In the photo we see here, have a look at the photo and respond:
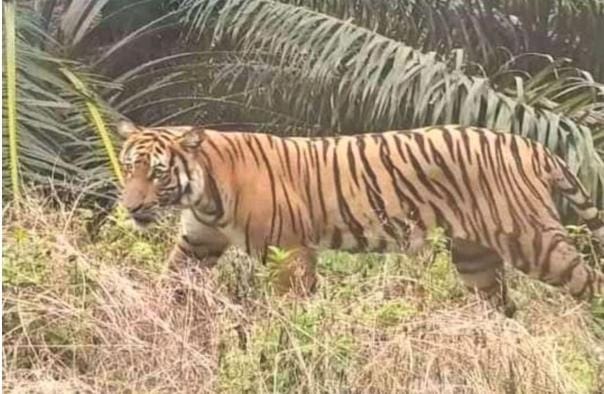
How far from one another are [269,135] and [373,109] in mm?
240

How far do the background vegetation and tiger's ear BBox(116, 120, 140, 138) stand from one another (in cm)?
2

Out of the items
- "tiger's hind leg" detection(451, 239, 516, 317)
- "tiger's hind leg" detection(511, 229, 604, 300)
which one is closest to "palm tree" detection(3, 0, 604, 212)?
"tiger's hind leg" detection(511, 229, 604, 300)

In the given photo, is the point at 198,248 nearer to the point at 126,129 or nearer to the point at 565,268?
the point at 126,129

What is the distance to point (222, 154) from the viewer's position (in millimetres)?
4074

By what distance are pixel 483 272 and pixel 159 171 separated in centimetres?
75

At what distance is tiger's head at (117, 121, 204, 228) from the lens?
4027 millimetres

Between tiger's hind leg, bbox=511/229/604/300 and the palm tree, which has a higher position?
the palm tree

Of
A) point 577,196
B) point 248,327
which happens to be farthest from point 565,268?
point 248,327

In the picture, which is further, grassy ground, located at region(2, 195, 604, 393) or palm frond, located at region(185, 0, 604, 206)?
palm frond, located at region(185, 0, 604, 206)

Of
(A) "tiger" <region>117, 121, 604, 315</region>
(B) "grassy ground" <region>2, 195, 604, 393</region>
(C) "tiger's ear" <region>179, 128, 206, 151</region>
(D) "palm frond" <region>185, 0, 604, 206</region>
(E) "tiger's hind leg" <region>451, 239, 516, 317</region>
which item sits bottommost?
(B) "grassy ground" <region>2, 195, 604, 393</region>

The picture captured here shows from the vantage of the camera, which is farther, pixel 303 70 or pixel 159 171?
pixel 303 70

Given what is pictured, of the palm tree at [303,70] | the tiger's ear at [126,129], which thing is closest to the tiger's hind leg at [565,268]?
the palm tree at [303,70]

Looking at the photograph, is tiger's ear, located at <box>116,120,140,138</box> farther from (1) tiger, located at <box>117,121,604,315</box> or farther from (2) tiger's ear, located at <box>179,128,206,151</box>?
(2) tiger's ear, located at <box>179,128,206,151</box>

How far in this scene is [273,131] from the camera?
4.12 meters
